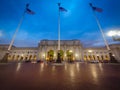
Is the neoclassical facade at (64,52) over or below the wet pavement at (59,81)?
over

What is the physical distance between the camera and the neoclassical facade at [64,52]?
149 ft

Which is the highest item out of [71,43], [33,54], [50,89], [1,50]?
[71,43]

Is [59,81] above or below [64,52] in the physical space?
below

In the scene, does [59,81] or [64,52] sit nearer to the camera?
[59,81]

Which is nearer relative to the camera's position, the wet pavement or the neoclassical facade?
the wet pavement

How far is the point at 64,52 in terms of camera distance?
4541 cm

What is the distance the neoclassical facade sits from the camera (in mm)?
45406

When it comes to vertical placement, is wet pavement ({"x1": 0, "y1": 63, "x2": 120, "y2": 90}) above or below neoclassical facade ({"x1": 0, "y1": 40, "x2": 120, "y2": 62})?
below

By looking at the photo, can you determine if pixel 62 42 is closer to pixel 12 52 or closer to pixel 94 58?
pixel 94 58

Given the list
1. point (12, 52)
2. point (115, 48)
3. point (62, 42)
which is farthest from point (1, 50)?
point (115, 48)

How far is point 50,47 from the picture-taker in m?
47.3

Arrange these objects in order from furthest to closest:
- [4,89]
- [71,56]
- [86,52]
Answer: [86,52] < [71,56] < [4,89]

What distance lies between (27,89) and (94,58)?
55.9 metres

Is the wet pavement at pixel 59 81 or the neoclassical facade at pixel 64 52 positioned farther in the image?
the neoclassical facade at pixel 64 52
